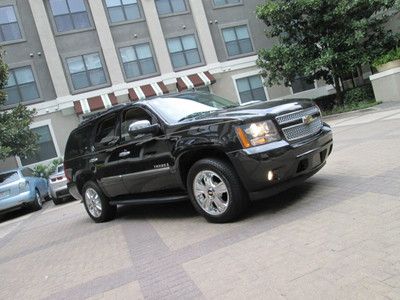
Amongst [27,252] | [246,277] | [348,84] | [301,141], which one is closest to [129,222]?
[27,252]

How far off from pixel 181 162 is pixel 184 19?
21.8m

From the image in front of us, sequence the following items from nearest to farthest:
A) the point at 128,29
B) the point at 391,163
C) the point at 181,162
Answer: the point at 181,162
the point at 391,163
the point at 128,29

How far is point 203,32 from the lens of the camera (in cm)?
2616

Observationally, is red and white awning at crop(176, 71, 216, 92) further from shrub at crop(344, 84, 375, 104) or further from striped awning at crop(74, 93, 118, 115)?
shrub at crop(344, 84, 375, 104)

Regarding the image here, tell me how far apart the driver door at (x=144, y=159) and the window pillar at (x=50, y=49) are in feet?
58.9

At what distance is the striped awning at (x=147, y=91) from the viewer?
77.9 ft

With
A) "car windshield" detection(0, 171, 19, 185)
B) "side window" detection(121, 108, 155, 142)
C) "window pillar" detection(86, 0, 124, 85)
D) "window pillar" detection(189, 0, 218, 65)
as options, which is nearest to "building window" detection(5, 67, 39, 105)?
"window pillar" detection(86, 0, 124, 85)

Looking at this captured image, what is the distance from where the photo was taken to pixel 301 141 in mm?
5375

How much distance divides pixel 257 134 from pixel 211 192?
0.96 meters

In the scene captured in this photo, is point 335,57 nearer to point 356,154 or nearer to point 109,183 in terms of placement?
point 356,154

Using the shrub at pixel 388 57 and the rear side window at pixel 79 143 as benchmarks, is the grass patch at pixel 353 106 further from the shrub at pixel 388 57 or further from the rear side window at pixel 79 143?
the rear side window at pixel 79 143

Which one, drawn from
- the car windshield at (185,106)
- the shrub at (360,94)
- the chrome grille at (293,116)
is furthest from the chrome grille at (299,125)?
the shrub at (360,94)

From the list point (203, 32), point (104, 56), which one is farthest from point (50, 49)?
point (203, 32)

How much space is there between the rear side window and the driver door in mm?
1237
